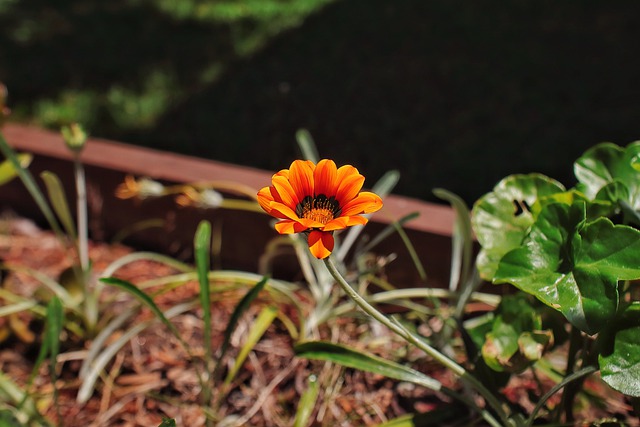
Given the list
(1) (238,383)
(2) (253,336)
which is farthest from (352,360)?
(1) (238,383)

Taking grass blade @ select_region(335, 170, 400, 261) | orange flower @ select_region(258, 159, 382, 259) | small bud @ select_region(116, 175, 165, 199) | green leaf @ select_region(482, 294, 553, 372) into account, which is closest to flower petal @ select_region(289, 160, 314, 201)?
orange flower @ select_region(258, 159, 382, 259)

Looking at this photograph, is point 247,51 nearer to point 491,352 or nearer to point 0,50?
point 0,50

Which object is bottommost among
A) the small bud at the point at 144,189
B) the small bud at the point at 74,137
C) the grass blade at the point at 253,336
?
the grass blade at the point at 253,336

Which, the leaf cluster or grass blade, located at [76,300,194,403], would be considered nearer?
the leaf cluster

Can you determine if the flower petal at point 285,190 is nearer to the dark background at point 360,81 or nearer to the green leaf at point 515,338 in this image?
the green leaf at point 515,338

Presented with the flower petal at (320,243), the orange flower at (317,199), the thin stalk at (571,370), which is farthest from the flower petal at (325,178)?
the thin stalk at (571,370)

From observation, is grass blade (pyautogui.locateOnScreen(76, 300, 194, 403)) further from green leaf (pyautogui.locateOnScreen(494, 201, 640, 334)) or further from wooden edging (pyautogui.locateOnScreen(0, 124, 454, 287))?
green leaf (pyautogui.locateOnScreen(494, 201, 640, 334))
